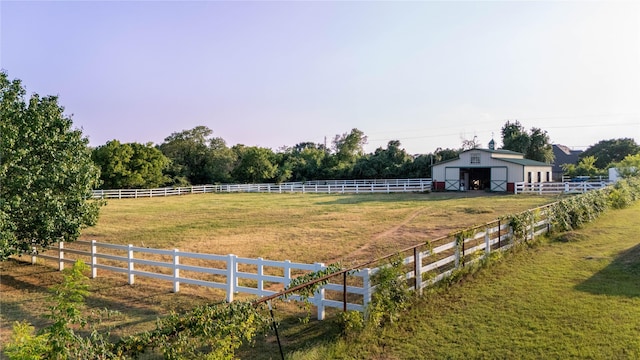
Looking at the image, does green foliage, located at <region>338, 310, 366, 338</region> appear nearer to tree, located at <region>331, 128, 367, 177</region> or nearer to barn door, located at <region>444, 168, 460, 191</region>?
barn door, located at <region>444, 168, 460, 191</region>

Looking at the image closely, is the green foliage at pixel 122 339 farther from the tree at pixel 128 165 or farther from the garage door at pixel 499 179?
the tree at pixel 128 165

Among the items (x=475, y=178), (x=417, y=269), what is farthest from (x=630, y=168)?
(x=417, y=269)

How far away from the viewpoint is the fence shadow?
7.81 meters

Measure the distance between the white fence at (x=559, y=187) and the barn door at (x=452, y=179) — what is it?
5.32 meters

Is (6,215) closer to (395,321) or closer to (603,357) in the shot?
(395,321)

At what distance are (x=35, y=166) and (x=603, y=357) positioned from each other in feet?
36.2

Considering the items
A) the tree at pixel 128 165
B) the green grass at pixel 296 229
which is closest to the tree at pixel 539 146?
the green grass at pixel 296 229

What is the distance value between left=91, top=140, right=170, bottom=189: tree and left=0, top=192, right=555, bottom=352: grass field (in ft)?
67.7

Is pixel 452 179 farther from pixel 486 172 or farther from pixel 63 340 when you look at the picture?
pixel 63 340

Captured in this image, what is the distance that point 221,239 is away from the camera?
15219 mm

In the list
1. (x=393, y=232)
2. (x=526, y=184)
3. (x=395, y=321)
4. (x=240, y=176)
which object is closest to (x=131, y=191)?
(x=240, y=176)

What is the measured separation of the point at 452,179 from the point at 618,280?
29.6 meters

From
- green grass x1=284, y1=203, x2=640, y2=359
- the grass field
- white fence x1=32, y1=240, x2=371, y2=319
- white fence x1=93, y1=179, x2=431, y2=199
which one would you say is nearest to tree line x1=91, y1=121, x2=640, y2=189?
white fence x1=93, y1=179, x2=431, y2=199

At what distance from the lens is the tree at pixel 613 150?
195 ft
